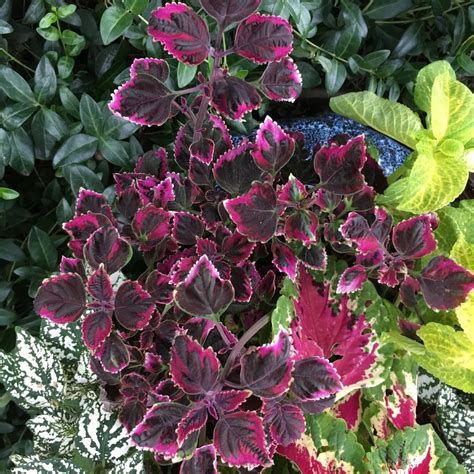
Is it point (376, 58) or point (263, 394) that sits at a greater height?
point (376, 58)

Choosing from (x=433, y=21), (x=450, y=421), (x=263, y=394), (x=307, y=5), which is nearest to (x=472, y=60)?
(x=433, y=21)

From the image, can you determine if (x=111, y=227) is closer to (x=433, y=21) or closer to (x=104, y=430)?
(x=104, y=430)

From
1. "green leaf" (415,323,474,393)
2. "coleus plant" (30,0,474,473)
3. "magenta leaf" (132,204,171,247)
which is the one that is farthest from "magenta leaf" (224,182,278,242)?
"green leaf" (415,323,474,393)

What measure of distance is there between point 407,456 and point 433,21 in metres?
0.66

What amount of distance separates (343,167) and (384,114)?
0.61ft

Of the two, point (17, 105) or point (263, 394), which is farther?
point (17, 105)

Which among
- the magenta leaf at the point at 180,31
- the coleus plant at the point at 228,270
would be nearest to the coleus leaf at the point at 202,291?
the coleus plant at the point at 228,270

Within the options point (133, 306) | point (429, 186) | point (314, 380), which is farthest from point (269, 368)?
point (429, 186)

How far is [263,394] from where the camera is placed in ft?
2.16

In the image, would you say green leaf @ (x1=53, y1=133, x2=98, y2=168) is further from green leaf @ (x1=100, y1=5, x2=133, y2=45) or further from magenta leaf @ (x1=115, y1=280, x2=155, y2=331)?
magenta leaf @ (x1=115, y1=280, x2=155, y2=331)

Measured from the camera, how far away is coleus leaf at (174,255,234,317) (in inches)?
26.0

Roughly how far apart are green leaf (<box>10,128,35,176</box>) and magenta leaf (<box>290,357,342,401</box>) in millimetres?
464

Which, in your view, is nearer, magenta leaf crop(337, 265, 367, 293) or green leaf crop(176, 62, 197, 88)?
magenta leaf crop(337, 265, 367, 293)

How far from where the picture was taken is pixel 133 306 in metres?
0.71
